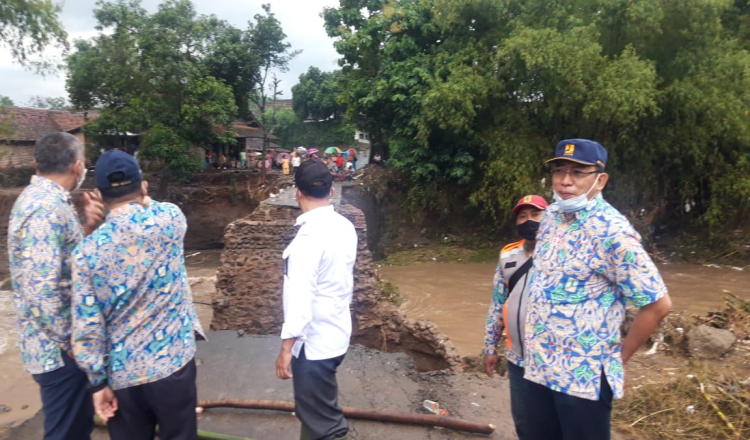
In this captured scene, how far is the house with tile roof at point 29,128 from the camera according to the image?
746 inches

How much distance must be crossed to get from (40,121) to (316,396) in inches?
1015

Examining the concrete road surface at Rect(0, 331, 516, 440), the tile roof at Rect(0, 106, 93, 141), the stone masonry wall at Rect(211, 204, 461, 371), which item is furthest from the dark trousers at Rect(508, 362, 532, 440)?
the tile roof at Rect(0, 106, 93, 141)

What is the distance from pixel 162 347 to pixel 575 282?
1.74m

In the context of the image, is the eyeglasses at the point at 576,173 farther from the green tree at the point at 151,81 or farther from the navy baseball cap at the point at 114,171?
the green tree at the point at 151,81

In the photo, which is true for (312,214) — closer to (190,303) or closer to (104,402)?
(190,303)

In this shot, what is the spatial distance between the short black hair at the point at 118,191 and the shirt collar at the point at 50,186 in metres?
0.35

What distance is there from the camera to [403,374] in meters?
4.65

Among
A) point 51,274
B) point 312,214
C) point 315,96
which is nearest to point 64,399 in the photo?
point 51,274

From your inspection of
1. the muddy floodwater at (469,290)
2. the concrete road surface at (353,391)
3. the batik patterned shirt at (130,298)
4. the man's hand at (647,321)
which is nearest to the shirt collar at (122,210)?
the batik patterned shirt at (130,298)

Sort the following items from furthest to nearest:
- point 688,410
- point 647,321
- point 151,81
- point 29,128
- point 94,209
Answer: point 29,128, point 151,81, point 688,410, point 94,209, point 647,321

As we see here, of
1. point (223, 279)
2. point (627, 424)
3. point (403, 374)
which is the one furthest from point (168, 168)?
point (627, 424)

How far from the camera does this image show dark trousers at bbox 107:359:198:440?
7.32ft

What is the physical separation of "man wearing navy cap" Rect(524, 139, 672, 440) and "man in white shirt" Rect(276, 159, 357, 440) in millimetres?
916

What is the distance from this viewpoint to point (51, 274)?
2225mm
